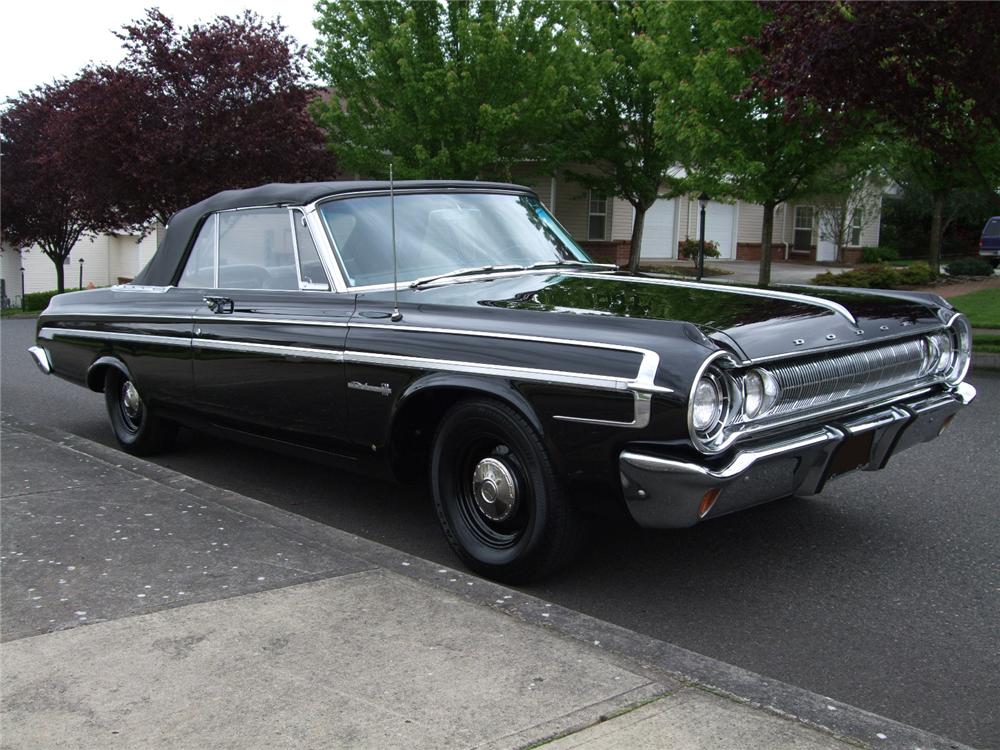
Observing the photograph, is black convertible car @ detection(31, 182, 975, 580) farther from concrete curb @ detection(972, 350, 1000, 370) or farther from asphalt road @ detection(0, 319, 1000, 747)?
concrete curb @ detection(972, 350, 1000, 370)

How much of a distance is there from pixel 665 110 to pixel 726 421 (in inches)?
569

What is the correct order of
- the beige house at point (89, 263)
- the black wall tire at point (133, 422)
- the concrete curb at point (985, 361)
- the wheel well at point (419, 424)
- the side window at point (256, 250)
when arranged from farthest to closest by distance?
1. the beige house at point (89, 263)
2. the concrete curb at point (985, 361)
3. the black wall tire at point (133, 422)
4. the side window at point (256, 250)
5. the wheel well at point (419, 424)

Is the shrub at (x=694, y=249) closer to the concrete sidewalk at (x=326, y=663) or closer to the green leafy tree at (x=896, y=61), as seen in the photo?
the green leafy tree at (x=896, y=61)

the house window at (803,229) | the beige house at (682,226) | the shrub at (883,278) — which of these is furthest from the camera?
the house window at (803,229)

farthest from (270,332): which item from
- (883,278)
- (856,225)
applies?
(856,225)

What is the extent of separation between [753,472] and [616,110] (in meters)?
21.3

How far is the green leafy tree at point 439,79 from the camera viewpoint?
1958 centimetres

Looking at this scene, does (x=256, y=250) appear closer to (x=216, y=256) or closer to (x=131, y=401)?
(x=216, y=256)

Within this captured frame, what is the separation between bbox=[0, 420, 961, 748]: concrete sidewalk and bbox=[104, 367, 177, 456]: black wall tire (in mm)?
1859

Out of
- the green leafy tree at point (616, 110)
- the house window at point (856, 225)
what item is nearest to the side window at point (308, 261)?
the green leafy tree at point (616, 110)

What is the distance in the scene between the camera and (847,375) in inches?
155

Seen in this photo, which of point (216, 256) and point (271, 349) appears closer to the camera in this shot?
point (271, 349)

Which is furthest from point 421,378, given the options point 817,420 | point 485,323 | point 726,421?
point 817,420

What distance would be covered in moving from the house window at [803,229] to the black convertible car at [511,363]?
3599cm
